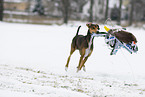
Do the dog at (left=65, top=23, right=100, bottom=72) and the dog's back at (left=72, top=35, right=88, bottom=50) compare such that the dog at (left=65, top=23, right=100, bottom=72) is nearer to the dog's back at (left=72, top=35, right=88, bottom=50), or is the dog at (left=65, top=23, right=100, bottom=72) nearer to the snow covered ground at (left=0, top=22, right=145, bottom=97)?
the dog's back at (left=72, top=35, right=88, bottom=50)

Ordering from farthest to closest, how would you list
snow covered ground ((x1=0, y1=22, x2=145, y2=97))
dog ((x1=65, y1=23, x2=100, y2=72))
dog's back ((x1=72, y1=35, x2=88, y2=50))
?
dog's back ((x1=72, y1=35, x2=88, y2=50))
dog ((x1=65, y1=23, x2=100, y2=72))
snow covered ground ((x1=0, y1=22, x2=145, y2=97))

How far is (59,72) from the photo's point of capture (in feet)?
26.7

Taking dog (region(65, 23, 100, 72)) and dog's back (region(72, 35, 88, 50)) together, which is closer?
dog (region(65, 23, 100, 72))

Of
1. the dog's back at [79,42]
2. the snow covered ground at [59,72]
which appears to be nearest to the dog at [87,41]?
the dog's back at [79,42]

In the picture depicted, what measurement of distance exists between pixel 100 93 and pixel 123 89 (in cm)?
100

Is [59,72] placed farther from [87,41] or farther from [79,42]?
[87,41]

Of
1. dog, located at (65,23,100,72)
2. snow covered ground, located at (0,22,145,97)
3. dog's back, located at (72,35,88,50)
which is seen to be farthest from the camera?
dog's back, located at (72,35,88,50)

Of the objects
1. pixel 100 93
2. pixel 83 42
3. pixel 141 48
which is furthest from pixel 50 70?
pixel 141 48

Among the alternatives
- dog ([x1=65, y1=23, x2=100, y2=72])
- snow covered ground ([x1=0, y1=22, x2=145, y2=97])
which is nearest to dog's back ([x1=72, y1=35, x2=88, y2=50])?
dog ([x1=65, y1=23, x2=100, y2=72])

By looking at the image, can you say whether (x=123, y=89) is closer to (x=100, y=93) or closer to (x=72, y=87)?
(x=100, y=93)

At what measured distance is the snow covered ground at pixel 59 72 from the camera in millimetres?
5739

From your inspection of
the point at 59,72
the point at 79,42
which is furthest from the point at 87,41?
the point at 59,72

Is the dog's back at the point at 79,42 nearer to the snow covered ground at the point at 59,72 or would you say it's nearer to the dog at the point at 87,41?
the dog at the point at 87,41

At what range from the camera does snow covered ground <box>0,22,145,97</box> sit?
5.74 meters
